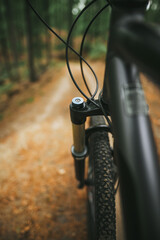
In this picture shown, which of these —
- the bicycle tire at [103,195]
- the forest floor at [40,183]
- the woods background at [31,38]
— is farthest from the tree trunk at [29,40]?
the bicycle tire at [103,195]

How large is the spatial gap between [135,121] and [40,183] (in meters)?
2.69

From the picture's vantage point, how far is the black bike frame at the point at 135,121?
431mm

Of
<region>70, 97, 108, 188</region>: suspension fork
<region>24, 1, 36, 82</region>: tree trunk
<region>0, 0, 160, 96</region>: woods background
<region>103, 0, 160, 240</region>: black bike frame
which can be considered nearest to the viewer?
<region>103, 0, 160, 240</region>: black bike frame

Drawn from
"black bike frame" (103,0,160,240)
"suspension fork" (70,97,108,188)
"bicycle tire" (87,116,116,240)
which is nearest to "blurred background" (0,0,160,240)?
"black bike frame" (103,0,160,240)

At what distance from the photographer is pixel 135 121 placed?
0.51 m

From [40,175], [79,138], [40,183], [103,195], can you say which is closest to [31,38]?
[40,175]

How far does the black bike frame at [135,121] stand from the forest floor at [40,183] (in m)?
0.76

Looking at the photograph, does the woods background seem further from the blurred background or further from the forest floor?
the forest floor

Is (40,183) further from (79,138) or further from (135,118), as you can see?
(135,118)

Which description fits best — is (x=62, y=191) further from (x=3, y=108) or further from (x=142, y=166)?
(x=3, y=108)

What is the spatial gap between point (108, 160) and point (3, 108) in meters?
6.62

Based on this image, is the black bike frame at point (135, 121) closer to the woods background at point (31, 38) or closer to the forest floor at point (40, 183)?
the forest floor at point (40, 183)

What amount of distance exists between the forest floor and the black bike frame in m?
0.76

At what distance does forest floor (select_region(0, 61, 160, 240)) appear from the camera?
213 centimetres
